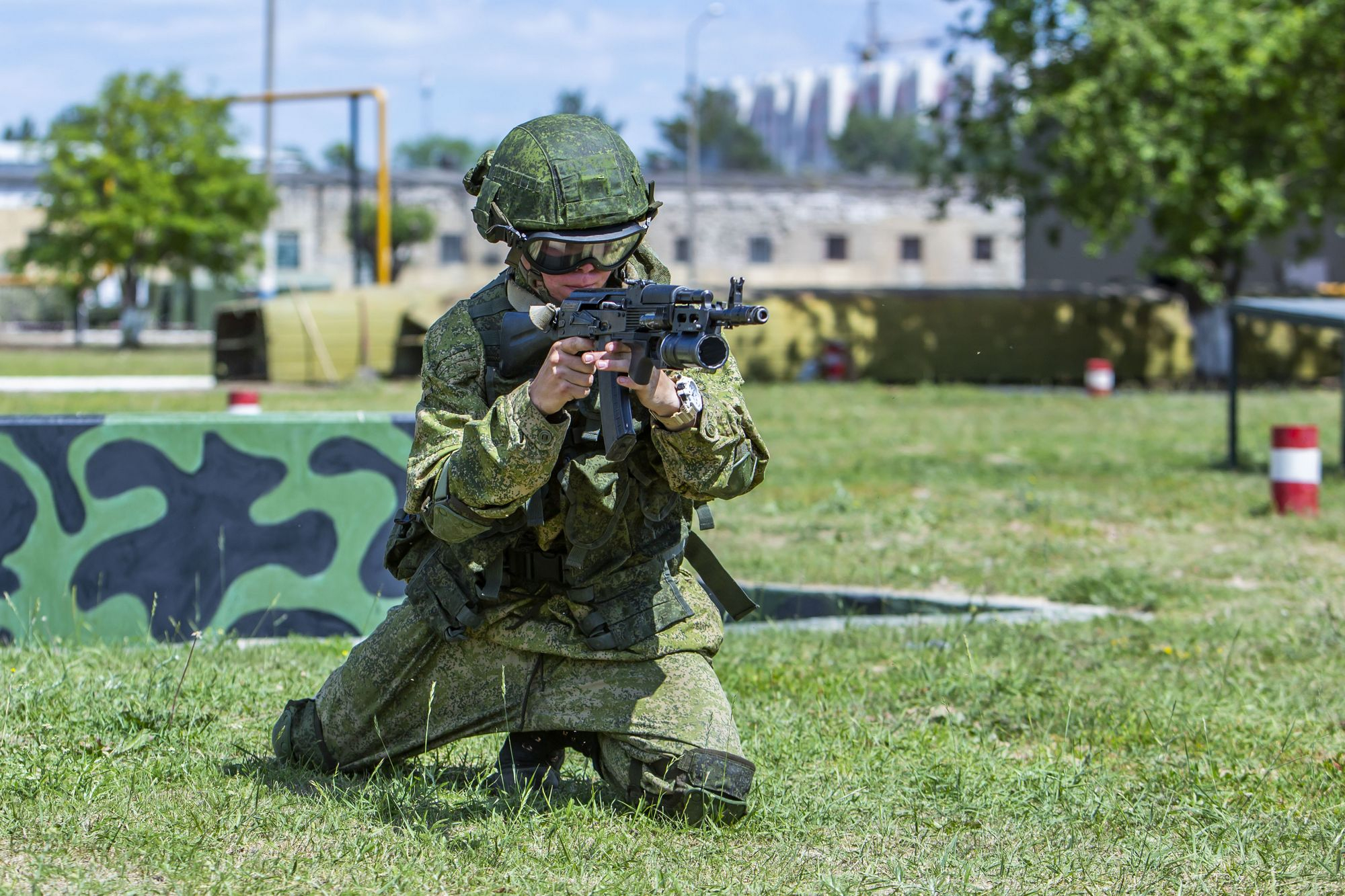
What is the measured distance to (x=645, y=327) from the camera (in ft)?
10.2

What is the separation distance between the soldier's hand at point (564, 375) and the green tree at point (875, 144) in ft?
445

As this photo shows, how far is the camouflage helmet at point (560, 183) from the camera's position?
351 cm

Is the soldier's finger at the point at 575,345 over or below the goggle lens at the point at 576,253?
below

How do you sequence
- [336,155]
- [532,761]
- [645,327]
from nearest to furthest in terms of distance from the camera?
[645,327] → [532,761] → [336,155]

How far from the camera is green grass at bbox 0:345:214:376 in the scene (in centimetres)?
2731

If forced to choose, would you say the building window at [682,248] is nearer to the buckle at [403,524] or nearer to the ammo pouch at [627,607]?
the buckle at [403,524]

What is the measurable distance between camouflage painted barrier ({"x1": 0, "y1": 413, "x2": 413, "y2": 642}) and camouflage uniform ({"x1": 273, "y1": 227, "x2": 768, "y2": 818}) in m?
2.40

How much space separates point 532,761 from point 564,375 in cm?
123

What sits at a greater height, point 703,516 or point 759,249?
point 759,249

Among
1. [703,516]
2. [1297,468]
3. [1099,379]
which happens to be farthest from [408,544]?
[1099,379]

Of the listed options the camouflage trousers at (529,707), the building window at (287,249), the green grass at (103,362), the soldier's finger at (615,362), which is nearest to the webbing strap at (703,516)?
the camouflage trousers at (529,707)

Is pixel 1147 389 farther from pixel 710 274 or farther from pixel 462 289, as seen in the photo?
pixel 710 274

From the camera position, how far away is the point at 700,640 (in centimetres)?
380

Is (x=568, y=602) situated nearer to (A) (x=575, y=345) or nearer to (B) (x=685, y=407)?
(B) (x=685, y=407)
